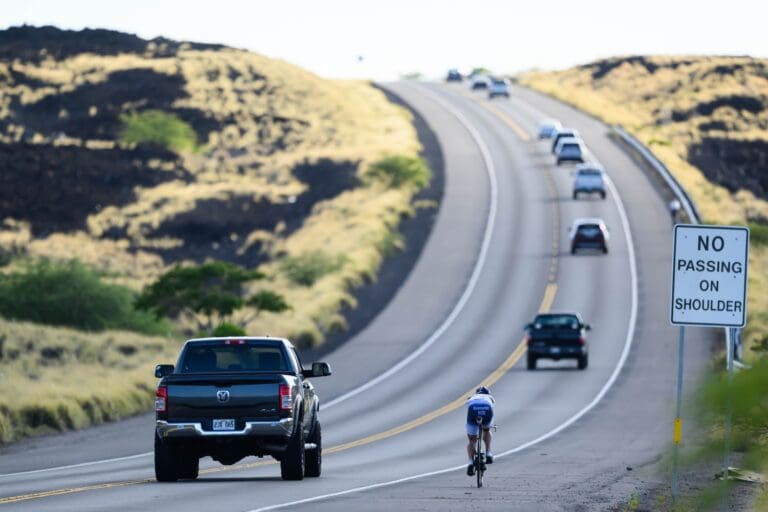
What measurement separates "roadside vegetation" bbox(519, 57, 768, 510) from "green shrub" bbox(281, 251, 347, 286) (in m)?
16.3

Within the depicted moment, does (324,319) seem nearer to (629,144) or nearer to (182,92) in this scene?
(629,144)

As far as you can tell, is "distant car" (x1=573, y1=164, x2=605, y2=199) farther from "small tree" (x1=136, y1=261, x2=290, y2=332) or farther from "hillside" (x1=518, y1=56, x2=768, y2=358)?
"small tree" (x1=136, y1=261, x2=290, y2=332)

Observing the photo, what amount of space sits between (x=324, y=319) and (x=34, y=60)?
79969 mm

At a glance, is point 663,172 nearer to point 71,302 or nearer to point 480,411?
point 71,302

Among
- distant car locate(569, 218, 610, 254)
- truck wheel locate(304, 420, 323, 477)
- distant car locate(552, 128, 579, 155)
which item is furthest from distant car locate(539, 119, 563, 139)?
truck wheel locate(304, 420, 323, 477)

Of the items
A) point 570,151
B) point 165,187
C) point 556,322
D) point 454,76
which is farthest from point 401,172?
point 454,76

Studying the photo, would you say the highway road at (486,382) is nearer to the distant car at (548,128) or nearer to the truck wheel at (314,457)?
the truck wheel at (314,457)

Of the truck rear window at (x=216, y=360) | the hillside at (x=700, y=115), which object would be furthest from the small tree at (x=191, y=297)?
the truck rear window at (x=216, y=360)

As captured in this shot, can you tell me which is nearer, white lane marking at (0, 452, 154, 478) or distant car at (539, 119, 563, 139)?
white lane marking at (0, 452, 154, 478)

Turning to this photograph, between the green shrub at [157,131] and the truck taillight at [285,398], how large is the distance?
95088 millimetres

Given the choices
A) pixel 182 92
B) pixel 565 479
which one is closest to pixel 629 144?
pixel 182 92

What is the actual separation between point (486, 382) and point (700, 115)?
90.0 metres

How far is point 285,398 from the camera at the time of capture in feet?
69.4

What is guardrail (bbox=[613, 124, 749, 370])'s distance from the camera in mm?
77438
